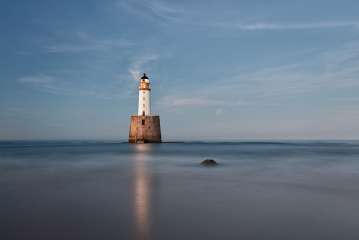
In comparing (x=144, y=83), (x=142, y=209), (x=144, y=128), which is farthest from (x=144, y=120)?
(x=142, y=209)

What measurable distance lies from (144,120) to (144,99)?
3045 millimetres

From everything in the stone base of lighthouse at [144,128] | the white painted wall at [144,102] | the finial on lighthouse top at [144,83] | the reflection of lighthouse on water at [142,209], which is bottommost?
the reflection of lighthouse on water at [142,209]

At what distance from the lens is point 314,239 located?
5.95m

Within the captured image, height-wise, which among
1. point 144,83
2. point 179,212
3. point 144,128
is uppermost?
point 144,83

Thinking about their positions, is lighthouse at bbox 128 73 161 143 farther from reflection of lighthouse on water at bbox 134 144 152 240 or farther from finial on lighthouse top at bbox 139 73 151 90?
reflection of lighthouse on water at bbox 134 144 152 240

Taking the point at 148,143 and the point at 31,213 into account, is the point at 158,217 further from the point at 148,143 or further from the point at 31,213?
the point at 148,143

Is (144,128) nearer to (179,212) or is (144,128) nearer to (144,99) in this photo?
(144,99)

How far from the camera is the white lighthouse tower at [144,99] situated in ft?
160

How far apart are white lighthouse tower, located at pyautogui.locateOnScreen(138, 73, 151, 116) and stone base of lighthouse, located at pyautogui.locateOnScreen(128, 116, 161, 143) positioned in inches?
34.5

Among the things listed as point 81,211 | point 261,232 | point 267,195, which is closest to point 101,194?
point 81,211

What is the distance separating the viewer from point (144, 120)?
1922 inches

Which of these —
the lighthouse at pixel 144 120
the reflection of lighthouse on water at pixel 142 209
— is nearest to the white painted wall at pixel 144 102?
the lighthouse at pixel 144 120

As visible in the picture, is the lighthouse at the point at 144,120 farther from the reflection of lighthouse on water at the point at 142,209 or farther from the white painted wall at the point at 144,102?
the reflection of lighthouse on water at the point at 142,209

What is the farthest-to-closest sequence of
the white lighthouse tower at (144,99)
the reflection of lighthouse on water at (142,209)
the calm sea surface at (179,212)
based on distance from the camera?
the white lighthouse tower at (144,99) → the reflection of lighthouse on water at (142,209) → the calm sea surface at (179,212)
